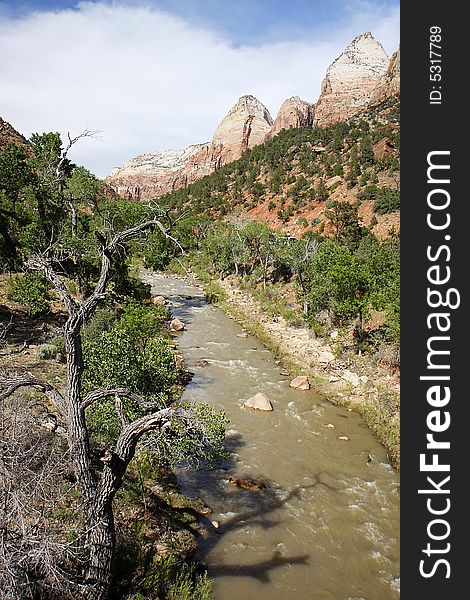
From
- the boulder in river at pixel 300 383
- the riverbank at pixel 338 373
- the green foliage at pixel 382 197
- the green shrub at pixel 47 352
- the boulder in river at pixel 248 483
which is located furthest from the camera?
the green foliage at pixel 382 197

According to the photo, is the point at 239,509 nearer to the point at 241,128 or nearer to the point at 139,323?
the point at 139,323

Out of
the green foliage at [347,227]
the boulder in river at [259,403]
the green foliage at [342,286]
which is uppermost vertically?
the green foliage at [347,227]

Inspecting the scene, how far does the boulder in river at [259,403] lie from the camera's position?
706 inches

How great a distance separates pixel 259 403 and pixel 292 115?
375ft

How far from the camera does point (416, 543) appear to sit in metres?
5.94

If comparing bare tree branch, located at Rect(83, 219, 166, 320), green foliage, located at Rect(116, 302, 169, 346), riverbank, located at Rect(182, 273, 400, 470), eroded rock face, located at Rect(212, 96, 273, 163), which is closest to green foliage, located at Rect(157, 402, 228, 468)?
bare tree branch, located at Rect(83, 219, 166, 320)

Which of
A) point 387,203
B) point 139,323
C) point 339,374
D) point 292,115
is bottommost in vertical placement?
point 339,374

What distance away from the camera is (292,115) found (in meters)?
116

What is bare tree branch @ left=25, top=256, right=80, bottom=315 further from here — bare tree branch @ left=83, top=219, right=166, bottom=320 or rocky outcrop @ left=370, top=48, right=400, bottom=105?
rocky outcrop @ left=370, top=48, right=400, bottom=105

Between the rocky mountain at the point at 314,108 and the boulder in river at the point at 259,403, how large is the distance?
76066 mm

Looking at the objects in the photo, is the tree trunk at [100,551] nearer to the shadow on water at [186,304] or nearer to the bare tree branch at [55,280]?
the bare tree branch at [55,280]

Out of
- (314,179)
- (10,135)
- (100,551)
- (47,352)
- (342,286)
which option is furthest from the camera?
(314,179)

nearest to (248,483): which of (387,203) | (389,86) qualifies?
(387,203)

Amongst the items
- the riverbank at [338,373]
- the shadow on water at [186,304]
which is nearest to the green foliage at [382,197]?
the riverbank at [338,373]
